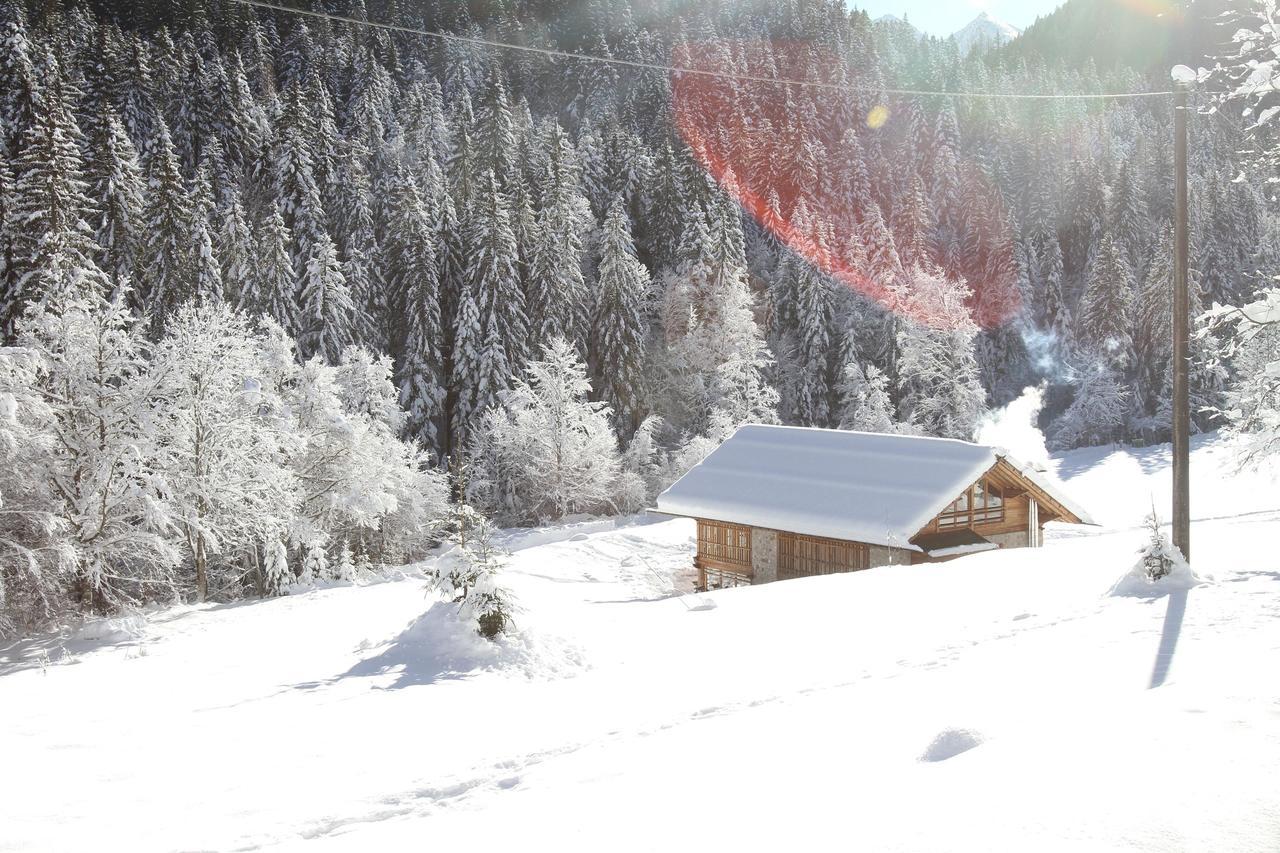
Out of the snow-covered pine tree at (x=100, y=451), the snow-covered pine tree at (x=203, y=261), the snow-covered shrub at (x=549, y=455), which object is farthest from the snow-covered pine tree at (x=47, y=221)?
the snow-covered shrub at (x=549, y=455)

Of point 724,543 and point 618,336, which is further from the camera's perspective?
point 618,336

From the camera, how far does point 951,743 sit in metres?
8.28

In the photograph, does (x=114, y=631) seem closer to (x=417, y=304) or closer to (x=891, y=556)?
Result: (x=891, y=556)

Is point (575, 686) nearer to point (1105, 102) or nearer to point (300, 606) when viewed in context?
point (300, 606)

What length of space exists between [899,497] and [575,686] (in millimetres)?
16665

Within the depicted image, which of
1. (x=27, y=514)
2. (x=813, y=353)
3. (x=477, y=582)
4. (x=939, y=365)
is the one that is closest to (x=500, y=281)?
(x=813, y=353)

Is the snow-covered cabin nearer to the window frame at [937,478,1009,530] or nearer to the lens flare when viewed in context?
the window frame at [937,478,1009,530]

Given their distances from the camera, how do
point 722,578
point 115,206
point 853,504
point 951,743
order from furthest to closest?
point 115,206 < point 722,578 < point 853,504 < point 951,743

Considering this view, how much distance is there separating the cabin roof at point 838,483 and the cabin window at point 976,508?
1152 millimetres

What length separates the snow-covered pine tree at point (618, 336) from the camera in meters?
59.8

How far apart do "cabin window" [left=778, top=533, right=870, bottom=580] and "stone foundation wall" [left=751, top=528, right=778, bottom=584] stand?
0.59 feet

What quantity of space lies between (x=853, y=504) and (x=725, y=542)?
5.74 m

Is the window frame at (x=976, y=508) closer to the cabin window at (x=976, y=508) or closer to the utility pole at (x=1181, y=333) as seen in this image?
the cabin window at (x=976, y=508)

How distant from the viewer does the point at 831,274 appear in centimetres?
6806
